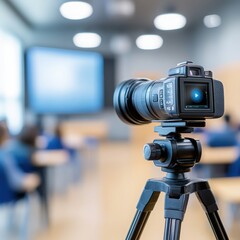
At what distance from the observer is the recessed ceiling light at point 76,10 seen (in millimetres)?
1418

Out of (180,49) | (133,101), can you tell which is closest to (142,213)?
(133,101)

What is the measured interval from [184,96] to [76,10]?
3.02 feet

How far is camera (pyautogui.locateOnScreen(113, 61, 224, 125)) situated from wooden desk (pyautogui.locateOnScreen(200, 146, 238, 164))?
1703mm

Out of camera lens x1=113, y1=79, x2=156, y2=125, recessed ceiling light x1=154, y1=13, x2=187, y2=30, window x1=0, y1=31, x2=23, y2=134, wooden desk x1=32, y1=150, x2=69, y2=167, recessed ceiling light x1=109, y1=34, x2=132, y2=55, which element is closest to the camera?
camera lens x1=113, y1=79, x2=156, y2=125

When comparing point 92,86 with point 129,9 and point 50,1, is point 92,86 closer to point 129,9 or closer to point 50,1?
point 129,9

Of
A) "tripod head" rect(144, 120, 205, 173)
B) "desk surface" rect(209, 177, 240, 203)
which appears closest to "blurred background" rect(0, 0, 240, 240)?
"desk surface" rect(209, 177, 240, 203)

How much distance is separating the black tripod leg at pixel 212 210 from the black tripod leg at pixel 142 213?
122 millimetres

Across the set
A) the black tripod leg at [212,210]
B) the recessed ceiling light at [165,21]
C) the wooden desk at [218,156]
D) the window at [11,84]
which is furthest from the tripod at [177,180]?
the window at [11,84]

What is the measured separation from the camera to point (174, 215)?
0.82m

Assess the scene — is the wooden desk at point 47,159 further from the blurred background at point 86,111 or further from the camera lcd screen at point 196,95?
the camera lcd screen at point 196,95

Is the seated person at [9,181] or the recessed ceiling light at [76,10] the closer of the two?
the recessed ceiling light at [76,10]

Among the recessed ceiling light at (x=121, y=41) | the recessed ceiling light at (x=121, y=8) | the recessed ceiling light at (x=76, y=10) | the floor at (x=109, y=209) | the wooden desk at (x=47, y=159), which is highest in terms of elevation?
the recessed ceiling light at (x=121, y=41)

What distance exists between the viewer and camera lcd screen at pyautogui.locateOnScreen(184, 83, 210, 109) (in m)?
0.78

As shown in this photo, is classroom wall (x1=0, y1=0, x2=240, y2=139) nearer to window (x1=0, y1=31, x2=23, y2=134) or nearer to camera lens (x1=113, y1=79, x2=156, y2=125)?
camera lens (x1=113, y1=79, x2=156, y2=125)
